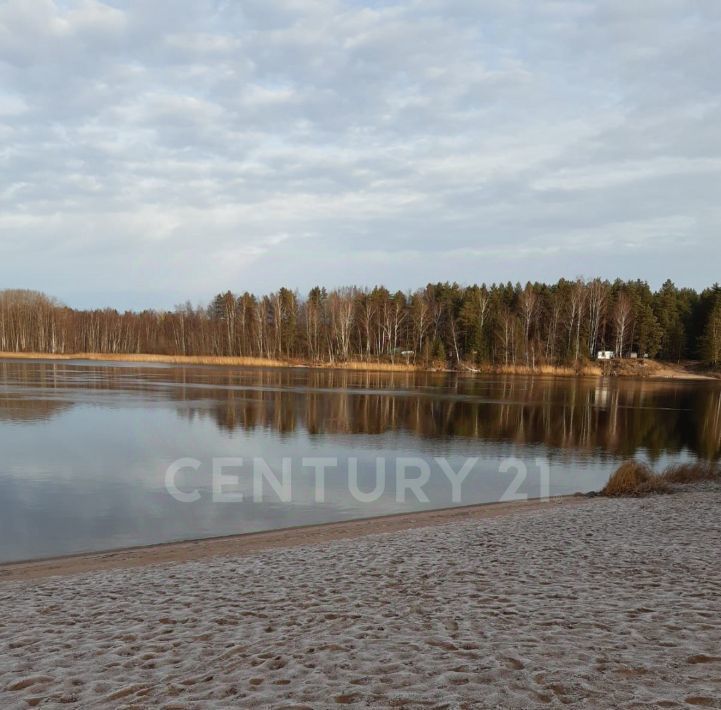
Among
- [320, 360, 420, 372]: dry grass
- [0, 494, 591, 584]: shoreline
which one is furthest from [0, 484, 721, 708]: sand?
[320, 360, 420, 372]: dry grass

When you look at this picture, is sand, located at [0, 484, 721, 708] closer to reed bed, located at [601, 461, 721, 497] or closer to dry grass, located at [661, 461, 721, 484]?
reed bed, located at [601, 461, 721, 497]

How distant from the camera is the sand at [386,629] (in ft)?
15.3

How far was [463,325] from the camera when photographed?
282 ft

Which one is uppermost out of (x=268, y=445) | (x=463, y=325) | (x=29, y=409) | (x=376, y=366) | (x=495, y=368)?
(x=463, y=325)

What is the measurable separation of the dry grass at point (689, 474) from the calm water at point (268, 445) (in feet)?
7.09

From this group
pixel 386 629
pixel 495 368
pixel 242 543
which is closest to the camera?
pixel 386 629

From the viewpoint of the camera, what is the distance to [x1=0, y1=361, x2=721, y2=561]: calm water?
13.9 meters

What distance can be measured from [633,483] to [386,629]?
13.3m

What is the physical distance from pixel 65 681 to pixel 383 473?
15.0 metres

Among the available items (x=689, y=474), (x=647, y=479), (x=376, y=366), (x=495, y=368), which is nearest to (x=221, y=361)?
(x=376, y=366)

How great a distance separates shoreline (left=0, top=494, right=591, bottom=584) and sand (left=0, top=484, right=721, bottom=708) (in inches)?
26.3

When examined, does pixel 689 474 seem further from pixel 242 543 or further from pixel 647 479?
pixel 242 543

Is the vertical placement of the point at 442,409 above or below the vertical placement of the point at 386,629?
below

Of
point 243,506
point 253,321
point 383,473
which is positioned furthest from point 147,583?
point 253,321
